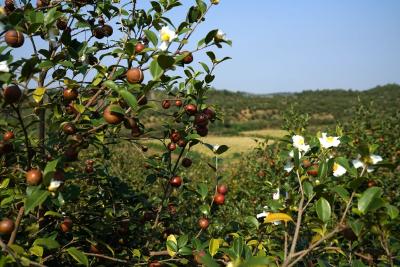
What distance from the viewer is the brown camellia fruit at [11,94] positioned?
3.92 ft

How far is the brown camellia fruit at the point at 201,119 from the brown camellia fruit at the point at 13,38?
2.62ft

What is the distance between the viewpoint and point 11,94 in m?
1.20

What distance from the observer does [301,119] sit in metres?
4.41

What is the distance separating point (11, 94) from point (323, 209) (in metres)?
1.10

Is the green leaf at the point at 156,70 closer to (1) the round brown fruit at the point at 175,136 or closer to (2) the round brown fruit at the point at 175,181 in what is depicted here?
(1) the round brown fruit at the point at 175,136

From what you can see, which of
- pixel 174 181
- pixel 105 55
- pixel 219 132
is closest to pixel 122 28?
pixel 105 55

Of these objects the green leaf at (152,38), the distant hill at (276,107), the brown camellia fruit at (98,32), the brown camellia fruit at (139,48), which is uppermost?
the brown camellia fruit at (98,32)

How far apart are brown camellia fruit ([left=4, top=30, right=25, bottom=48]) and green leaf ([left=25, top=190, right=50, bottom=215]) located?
67cm

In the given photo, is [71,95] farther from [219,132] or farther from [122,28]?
[219,132]

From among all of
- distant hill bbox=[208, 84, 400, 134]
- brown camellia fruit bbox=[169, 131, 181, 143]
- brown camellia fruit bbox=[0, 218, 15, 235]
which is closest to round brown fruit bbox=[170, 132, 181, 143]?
brown camellia fruit bbox=[169, 131, 181, 143]

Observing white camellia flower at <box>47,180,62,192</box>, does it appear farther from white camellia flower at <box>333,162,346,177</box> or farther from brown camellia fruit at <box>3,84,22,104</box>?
white camellia flower at <box>333,162,346,177</box>

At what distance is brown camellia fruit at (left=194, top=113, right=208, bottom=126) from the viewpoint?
1.82 meters

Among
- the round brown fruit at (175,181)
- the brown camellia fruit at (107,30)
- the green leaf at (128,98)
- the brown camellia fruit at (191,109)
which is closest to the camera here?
the green leaf at (128,98)

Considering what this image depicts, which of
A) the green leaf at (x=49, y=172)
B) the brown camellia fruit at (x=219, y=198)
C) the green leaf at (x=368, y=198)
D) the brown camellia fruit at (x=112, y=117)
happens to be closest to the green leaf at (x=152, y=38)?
the brown camellia fruit at (x=112, y=117)
